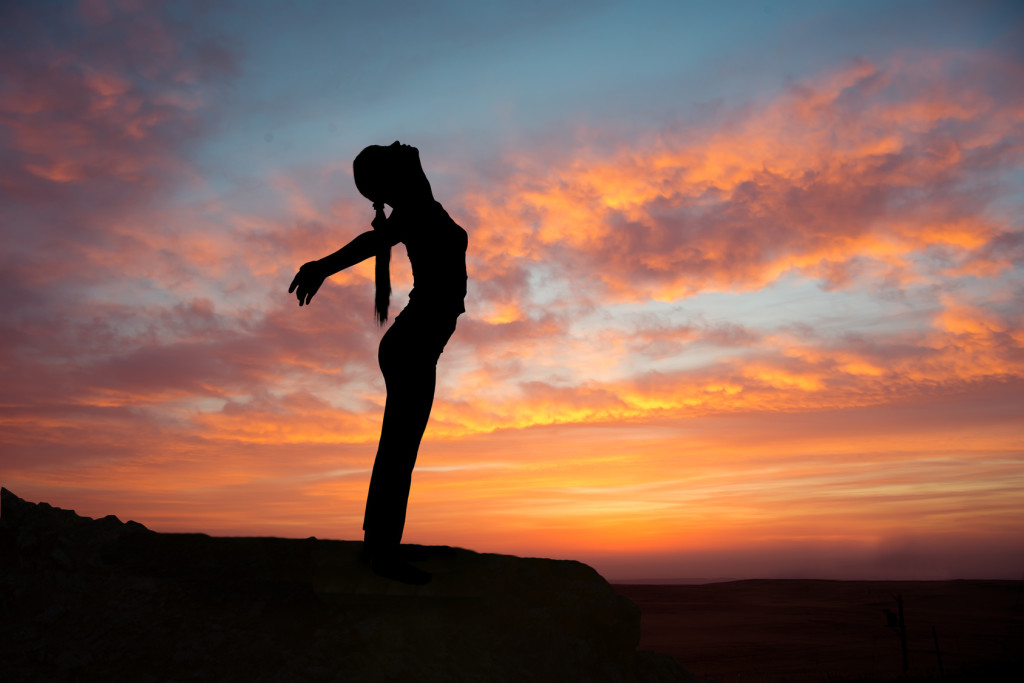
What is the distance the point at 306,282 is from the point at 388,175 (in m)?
0.96

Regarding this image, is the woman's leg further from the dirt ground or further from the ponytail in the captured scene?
the dirt ground

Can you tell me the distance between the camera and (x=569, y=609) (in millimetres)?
4602

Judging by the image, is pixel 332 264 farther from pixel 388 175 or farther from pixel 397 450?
pixel 397 450

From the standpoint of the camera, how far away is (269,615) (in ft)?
12.4

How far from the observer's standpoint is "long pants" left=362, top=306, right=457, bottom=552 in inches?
174

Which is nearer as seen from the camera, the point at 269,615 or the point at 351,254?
the point at 269,615

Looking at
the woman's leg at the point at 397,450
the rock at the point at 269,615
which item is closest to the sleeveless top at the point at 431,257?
the woman's leg at the point at 397,450

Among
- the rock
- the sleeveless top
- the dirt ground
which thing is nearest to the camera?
the rock

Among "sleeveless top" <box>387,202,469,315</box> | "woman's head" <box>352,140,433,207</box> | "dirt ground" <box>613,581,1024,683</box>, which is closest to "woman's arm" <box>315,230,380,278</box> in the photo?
"sleeveless top" <box>387,202,469,315</box>

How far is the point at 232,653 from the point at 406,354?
1904 mm

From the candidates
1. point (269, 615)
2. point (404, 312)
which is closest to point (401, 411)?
point (404, 312)

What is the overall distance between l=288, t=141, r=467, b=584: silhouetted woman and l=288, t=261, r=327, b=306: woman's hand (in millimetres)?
92

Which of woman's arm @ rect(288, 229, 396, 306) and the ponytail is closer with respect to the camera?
woman's arm @ rect(288, 229, 396, 306)

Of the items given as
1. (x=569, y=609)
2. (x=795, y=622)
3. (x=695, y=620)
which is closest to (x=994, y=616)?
(x=795, y=622)
